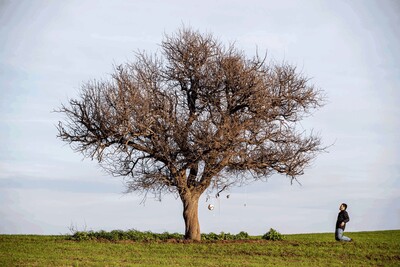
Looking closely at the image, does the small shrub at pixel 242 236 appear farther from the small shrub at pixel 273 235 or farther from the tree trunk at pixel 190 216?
the tree trunk at pixel 190 216

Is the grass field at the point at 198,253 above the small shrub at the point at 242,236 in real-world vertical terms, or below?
below

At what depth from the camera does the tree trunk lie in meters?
31.1

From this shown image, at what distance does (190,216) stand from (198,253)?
5.00 metres

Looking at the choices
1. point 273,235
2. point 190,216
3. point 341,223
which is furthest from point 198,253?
point 341,223

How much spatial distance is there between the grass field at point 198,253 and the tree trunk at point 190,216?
124 centimetres

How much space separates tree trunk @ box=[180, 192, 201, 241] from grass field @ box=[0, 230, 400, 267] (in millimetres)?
1239

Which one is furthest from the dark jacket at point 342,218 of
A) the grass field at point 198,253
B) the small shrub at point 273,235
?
the small shrub at point 273,235

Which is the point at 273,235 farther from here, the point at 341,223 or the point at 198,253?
the point at 198,253

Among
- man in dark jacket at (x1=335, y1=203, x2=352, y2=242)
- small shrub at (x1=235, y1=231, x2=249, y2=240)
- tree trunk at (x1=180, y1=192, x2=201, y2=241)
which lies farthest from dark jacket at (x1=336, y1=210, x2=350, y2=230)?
tree trunk at (x1=180, y1=192, x2=201, y2=241)

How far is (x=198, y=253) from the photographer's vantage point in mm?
26203

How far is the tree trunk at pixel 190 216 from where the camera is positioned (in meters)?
31.1

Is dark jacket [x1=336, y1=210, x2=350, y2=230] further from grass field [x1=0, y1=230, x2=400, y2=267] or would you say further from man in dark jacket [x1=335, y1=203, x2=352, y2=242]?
grass field [x1=0, y1=230, x2=400, y2=267]

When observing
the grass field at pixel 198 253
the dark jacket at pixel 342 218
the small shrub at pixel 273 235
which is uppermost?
the dark jacket at pixel 342 218

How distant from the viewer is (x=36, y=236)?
32.6 m
